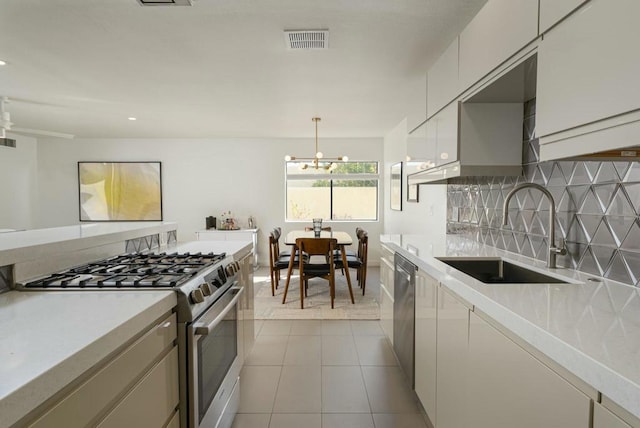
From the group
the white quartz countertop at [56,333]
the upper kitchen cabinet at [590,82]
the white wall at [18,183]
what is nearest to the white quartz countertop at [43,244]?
the white quartz countertop at [56,333]

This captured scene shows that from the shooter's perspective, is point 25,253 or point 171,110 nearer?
point 25,253

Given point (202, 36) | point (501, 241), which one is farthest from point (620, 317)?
point (202, 36)

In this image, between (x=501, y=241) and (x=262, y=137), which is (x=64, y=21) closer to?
(x=501, y=241)

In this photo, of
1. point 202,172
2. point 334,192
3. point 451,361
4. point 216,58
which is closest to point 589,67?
point 451,361

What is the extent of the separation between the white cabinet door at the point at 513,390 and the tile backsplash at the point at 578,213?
0.64 meters

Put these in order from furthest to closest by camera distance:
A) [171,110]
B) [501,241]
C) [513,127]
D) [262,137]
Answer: [262,137] < [171,110] < [501,241] < [513,127]

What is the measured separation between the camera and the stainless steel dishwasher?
2.08 m

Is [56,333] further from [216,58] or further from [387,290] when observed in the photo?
[216,58]

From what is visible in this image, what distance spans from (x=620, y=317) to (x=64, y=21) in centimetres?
323

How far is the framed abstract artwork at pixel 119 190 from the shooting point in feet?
20.8

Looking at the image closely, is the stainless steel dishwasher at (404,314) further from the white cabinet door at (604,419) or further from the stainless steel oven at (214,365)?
the white cabinet door at (604,419)

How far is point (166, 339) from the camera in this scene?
119cm

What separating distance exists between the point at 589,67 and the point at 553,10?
0.30 metres

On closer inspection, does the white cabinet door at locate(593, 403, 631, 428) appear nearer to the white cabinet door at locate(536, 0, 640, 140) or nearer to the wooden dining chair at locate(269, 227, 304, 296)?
the white cabinet door at locate(536, 0, 640, 140)
